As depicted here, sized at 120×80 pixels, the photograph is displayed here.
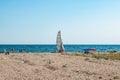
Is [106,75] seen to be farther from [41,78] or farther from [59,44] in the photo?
[59,44]

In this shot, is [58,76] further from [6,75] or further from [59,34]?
[59,34]

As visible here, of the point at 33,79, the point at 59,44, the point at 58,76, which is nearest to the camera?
the point at 33,79

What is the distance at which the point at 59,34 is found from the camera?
6128cm

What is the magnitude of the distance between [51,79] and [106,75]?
4.56 m

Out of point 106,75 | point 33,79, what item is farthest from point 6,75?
point 106,75

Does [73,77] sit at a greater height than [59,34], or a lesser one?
lesser

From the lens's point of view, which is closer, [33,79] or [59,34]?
[33,79]

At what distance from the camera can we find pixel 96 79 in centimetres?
1920

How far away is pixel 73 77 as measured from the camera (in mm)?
19984

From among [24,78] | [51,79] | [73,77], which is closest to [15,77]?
[24,78]

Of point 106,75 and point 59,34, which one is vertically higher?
point 59,34

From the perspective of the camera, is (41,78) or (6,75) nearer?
(41,78)

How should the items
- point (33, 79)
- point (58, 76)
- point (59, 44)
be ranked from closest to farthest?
point (33, 79), point (58, 76), point (59, 44)

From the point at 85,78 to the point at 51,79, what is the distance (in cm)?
249
